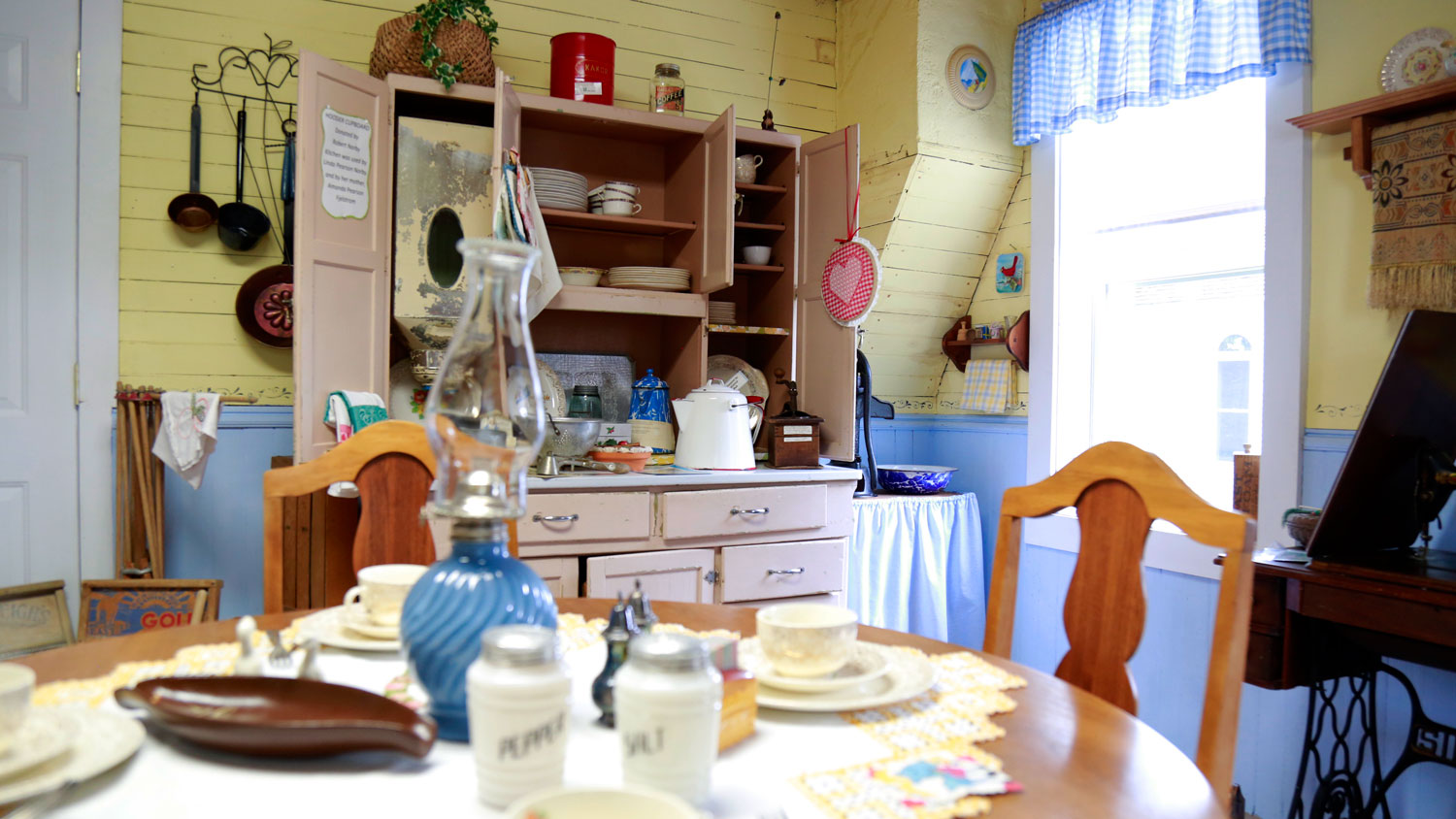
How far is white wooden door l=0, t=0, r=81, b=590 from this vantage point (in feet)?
8.34

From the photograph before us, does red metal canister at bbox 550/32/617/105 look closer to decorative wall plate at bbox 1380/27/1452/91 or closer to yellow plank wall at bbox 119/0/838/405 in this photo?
yellow plank wall at bbox 119/0/838/405

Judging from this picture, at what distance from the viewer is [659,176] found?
3.25m

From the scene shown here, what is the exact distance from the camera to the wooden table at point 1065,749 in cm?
69

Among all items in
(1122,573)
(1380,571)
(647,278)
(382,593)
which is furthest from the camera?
(647,278)

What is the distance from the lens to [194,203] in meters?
2.64

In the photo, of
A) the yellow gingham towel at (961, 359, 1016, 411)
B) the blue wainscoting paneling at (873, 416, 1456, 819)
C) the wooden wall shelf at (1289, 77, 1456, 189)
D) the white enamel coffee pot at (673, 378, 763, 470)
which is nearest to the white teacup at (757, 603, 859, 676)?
the blue wainscoting paneling at (873, 416, 1456, 819)

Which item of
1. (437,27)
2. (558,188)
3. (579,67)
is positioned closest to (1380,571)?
(558,188)

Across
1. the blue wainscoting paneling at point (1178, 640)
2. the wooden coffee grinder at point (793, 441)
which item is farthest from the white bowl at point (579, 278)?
the blue wainscoting paneling at point (1178, 640)

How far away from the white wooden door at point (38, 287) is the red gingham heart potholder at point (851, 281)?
91.7 inches

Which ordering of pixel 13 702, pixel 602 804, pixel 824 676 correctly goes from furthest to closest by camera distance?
pixel 824 676 → pixel 13 702 → pixel 602 804

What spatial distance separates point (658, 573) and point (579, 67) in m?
1.66

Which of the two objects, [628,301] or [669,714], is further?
[628,301]

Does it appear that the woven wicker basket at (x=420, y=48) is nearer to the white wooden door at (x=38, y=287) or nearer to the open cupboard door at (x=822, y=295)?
the white wooden door at (x=38, y=287)

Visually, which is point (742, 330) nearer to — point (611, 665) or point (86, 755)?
point (611, 665)
